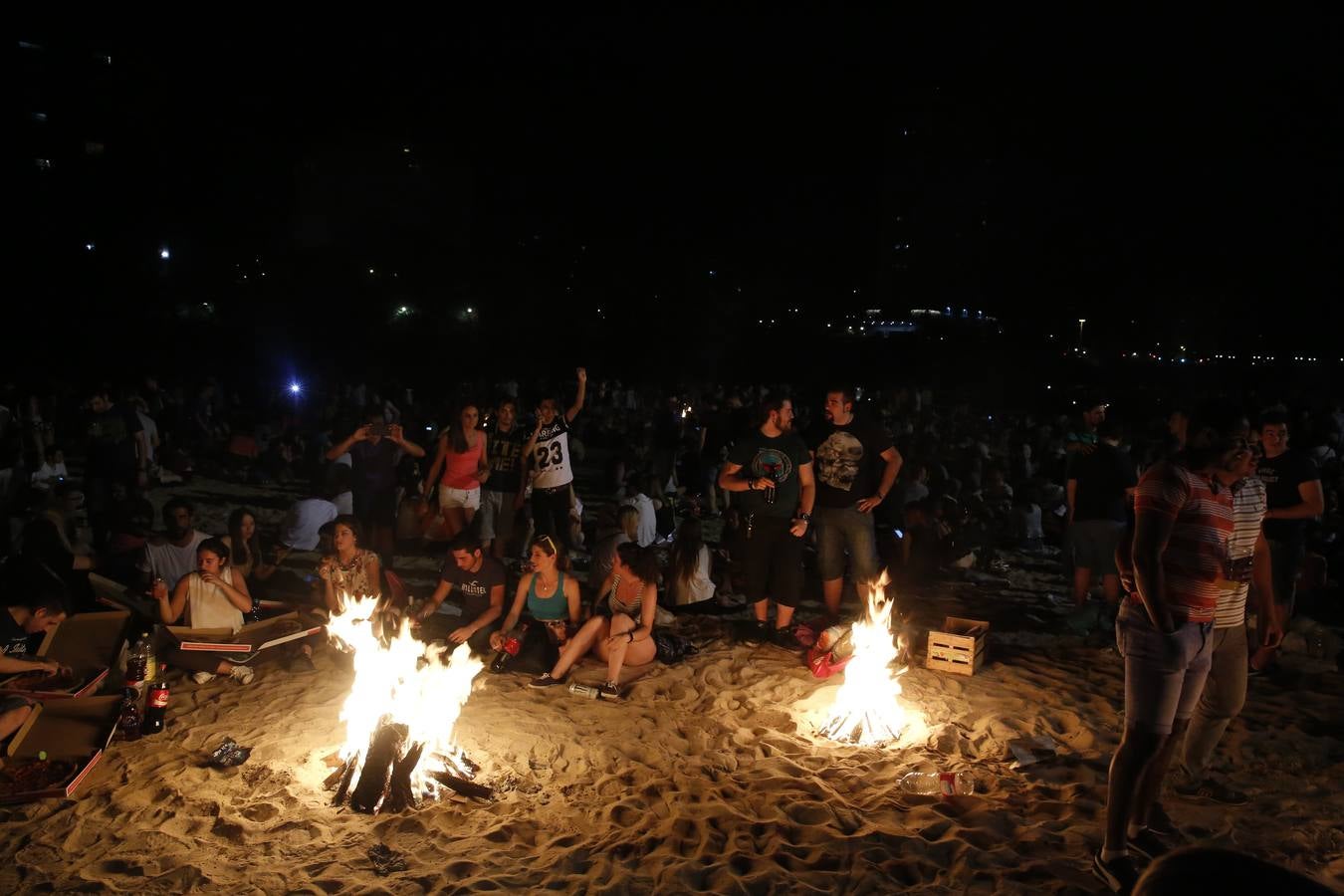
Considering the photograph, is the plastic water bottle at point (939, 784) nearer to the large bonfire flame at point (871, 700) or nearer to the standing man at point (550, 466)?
the large bonfire flame at point (871, 700)

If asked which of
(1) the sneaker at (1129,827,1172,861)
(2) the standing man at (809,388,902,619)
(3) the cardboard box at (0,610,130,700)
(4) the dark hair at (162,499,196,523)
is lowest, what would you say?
(1) the sneaker at (1129,827,1172,861)

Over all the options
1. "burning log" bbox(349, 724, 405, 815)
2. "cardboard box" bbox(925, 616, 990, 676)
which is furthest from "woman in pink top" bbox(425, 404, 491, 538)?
"cardboard box" bbox(925, 616, 990, 676)

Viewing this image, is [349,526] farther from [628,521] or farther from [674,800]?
[674,800]

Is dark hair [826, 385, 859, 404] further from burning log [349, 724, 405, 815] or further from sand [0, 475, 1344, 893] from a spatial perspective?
burning log [349, 724, 405, 815]

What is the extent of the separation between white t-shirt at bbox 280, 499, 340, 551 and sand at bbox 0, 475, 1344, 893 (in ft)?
10.5

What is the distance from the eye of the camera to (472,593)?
741cm

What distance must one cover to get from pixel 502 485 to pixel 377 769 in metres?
4.42

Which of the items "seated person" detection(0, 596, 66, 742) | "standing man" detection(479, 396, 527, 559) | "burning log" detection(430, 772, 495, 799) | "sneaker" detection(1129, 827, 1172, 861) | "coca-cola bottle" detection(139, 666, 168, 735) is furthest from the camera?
"standing man" detection(479, 396, 527, 559)

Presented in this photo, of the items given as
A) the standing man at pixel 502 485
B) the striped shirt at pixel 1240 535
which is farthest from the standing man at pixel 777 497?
the striped shirt at pixel 1240 535

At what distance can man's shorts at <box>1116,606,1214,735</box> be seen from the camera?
12.0ft

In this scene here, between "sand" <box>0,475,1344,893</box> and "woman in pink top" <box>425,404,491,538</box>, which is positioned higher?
"woman in pink top" <box>425,404,491,538</box>

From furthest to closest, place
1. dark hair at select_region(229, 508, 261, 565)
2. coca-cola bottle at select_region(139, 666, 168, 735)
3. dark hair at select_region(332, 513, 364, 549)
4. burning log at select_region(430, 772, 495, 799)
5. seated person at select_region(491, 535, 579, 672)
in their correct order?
1. dark hair at select_region(229, 508, 261, 565)
2. dark hair at select_region(332, 513, 364, 549)
3. seated person at select_region(491, 535, 579, 672)
4. coca-cola bottle at select_region(139, 666, 168, 735)
5. burning log at select_region(430, 772, 495, 799)

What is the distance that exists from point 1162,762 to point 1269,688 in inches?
126

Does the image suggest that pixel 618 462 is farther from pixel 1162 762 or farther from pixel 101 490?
pixel 1162 762
